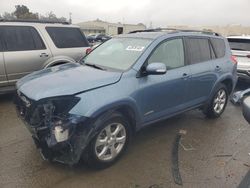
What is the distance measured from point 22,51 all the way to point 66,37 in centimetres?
127

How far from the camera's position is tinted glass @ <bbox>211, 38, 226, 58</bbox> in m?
5.79

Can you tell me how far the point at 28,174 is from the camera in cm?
360

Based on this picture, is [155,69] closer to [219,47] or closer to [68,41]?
[219,47]

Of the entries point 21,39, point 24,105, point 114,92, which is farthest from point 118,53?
point 21,39

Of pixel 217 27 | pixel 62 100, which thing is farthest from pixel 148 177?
pixel 217 27

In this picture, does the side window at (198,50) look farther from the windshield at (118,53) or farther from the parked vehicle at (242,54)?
the parked vehicle at (242,54)

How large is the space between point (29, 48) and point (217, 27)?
2792 inches

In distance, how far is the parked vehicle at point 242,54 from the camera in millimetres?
8508

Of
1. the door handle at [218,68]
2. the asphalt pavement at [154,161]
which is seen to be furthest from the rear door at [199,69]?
the asphalt pavement at [154,161]

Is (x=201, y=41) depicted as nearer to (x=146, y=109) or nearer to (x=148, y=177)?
(x=146, y=109)

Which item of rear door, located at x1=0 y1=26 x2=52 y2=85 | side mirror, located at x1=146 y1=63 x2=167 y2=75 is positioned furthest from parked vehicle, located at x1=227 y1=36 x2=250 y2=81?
rear door, located at x1=0 y1=26 x2=52 y2=85

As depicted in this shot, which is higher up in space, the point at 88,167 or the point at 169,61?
the point at 169,61

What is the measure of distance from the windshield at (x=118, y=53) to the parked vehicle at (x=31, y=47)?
2.11m

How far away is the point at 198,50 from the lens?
531cm
